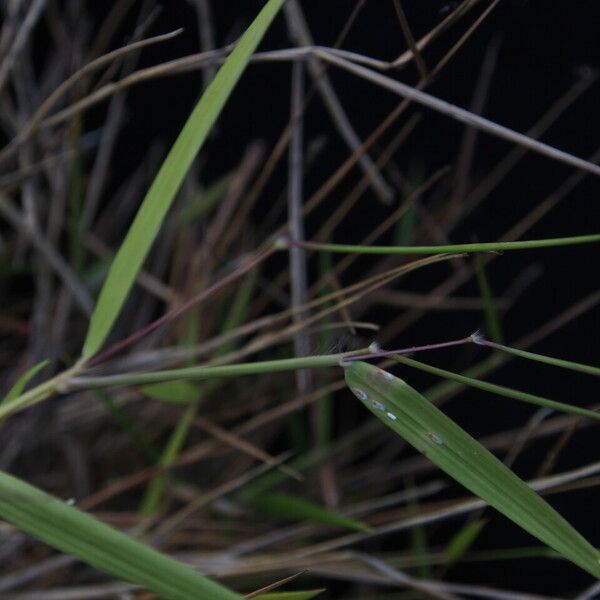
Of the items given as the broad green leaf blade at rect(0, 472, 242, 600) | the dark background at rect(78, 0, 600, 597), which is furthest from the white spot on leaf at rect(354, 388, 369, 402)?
the dark background at rect(78, 0, 600, 597)

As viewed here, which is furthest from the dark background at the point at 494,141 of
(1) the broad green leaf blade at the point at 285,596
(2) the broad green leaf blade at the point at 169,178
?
(1) the broad green leaf blade at the point at 285,596

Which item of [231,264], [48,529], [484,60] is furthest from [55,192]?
[48,529]

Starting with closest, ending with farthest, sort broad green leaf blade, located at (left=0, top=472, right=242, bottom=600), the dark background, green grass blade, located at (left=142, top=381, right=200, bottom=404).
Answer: broad green leaf blade, located at (left=0, top=472, right=242, bottom=600), green grass blade, located at (left=142, top=381, right=200, bottom=404), the dark background

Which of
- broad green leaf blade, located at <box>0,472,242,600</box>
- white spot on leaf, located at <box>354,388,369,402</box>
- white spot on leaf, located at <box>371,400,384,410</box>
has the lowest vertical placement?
broad green leaf blade, located at <box>0,472,242,600</box>

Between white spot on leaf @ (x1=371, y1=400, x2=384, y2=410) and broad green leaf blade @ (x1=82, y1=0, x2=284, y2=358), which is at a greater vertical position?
broad green leaf blade @ (x1=82, y1=0, x2=284, y2=358)

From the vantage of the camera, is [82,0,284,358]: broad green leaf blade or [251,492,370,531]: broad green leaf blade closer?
[82,0,284,358]: broad green leaf blade

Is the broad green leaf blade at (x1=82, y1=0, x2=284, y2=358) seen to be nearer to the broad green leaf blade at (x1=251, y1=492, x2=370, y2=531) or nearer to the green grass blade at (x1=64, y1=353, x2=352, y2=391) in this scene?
the green grass blade at (x1=64, y1=353, x2=352, y2=391)

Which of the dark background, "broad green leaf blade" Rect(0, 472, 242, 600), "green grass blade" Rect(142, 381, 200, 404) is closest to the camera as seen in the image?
"broad green leaf blade" Rect(0, 472, 242, 600)

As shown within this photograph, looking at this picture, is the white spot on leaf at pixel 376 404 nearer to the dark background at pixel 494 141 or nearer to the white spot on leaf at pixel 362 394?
the white spot on leaf at pixel 362 394

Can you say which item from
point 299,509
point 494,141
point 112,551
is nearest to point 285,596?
point 112,551
